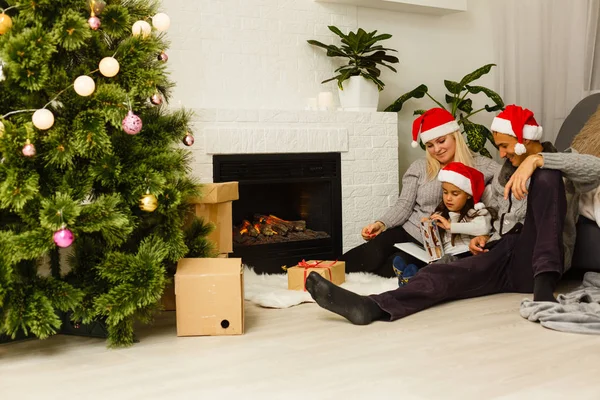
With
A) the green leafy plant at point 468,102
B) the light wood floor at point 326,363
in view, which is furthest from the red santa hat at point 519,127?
the green leafy plant at point 468,102

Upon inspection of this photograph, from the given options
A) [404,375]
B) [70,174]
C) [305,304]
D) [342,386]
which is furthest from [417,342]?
[70,174]

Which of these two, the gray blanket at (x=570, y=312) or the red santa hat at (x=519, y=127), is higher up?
the red santa hat at (x=519, y=127)

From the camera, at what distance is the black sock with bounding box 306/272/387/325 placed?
2531 millimetres

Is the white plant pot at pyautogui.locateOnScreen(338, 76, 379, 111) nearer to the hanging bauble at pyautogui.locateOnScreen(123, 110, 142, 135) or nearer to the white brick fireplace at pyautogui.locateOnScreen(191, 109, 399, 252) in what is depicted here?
the white brick fireplace at pyautogui.locateOnScreen(191, 109, 399, 252)

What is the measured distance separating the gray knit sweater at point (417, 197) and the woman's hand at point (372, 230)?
0.16ft

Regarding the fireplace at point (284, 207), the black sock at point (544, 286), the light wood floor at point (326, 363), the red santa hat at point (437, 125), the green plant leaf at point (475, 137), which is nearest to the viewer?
the light wood floor at point (326, 363)

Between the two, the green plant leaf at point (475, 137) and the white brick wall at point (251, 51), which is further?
the green plant leaf at point (475, 137)

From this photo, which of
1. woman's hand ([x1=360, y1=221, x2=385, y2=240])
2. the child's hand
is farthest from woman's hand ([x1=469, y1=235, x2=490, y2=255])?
woman's hand ([x1=360, y1=221, x2=385, y2=240])

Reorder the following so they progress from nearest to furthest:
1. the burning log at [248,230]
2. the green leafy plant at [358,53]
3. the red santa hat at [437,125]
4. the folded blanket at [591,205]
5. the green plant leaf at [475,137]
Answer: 1. the folded blanket at [591,205]
2. the red santa hat at [437,125]
3. the burning log at [248,230]
4. the green leafy plant at [358,53]
5. the green plant leaf at [475,137]

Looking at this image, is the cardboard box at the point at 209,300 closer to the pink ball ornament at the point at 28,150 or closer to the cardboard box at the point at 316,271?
the pink ball ornament at the point at 28,150

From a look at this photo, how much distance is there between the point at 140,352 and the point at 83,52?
961mm

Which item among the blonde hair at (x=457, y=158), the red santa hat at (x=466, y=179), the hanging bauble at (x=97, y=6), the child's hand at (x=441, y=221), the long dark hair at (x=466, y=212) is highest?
the hanging bauble at (x=97, y=6)

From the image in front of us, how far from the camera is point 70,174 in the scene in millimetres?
2209

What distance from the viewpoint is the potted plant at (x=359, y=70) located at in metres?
4.06
